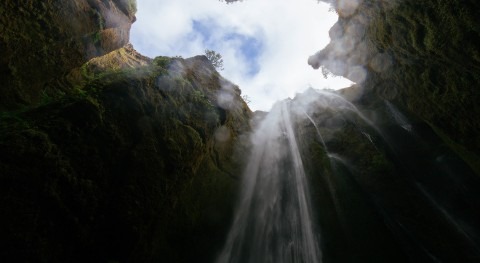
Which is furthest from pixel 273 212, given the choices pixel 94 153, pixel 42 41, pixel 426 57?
pixel 42 41

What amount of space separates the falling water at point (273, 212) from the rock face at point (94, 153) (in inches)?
26.5

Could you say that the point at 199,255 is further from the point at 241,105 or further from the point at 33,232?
the point at 241,105

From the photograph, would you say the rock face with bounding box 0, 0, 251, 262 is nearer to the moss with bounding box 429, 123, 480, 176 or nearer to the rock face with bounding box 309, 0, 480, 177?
the rock face with bounding box 309, 0, 480, 177

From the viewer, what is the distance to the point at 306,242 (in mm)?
9641

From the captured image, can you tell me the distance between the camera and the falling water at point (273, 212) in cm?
934

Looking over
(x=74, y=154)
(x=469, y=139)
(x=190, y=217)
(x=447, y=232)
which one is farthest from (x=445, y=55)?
(x=74, y=154)

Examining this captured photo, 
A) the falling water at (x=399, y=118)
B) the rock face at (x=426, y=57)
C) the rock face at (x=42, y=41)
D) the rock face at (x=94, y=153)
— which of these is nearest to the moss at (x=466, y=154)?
the rock face at (x=426, y=57)

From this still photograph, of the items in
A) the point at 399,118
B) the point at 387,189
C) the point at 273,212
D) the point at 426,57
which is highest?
the point at 399,118

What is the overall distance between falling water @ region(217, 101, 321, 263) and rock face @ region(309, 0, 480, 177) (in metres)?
5.46

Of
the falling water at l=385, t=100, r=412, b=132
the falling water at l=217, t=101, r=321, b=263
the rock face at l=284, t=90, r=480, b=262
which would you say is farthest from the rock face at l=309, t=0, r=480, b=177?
the falling water at l=217, t=101, r=321, b=263

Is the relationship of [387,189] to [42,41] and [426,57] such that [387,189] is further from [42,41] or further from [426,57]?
[42,41]

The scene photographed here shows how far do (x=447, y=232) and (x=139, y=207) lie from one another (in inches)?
385

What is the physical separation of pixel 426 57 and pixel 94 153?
11.1 meters

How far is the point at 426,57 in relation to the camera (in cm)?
1037
